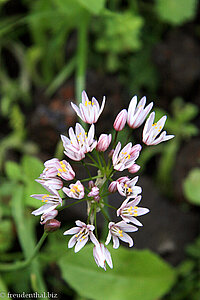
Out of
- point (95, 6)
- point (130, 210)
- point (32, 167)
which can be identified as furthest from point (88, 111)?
point (95, 6)

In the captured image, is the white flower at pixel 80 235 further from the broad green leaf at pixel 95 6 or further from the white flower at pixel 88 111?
the broad green leaf at pixel 95 6

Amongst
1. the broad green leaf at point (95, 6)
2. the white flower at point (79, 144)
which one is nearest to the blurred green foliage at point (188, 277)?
the white flower at point (79, 144)

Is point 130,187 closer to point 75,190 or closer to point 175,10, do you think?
point 75,190

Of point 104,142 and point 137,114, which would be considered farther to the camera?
point 137,114

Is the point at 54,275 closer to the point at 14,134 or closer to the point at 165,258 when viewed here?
the point at 165,258

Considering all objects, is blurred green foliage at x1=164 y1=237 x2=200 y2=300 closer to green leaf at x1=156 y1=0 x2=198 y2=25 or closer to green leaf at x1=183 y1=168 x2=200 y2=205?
green leaf at x1=183 y1=168 x2=200 y2=205

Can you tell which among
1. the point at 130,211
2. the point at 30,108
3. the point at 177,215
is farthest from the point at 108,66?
the point at 130,211
